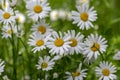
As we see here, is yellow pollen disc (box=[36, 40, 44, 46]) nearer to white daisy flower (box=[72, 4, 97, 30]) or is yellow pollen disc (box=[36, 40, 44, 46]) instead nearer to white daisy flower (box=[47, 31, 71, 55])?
white daisy flower (box=[47, 31, 71, 55])

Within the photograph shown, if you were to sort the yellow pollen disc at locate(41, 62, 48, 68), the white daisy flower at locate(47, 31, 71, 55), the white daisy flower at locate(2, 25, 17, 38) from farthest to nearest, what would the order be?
1. the white daisy flower at locate(2, 25, 17, 38)
2. the yellow pollen disc at locate(41, 62, 48, 68)
3. the white daisy flower at locate(47, 31, 71, 55)

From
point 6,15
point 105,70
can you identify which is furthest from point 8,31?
point 105,70

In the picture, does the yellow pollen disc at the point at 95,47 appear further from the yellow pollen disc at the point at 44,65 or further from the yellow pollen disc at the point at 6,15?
the yellow pollen disc at the point at 6,15

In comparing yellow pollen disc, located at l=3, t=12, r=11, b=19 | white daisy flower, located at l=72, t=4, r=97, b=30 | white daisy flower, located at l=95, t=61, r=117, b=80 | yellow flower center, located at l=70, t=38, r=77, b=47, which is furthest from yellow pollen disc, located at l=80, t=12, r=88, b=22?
yellow pollen disc, located at l=3, t=12, r=11, b=19

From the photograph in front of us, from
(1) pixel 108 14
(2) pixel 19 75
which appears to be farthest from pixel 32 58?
(1) pixel 108 14

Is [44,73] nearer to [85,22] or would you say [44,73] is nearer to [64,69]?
[64,69]

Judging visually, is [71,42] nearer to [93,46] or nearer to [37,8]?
[93,46]
